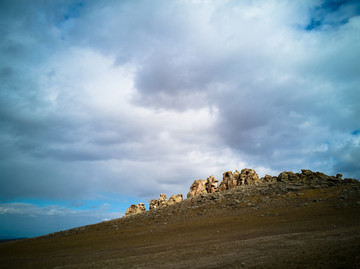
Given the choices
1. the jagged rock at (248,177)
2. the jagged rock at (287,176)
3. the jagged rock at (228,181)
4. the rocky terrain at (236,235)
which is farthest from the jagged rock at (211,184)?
the jagged rock at (287,176)

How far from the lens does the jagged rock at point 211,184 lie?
7781 cm

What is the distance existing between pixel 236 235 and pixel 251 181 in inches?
1808

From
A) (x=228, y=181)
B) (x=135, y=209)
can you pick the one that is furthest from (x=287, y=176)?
(x=135, y=209)

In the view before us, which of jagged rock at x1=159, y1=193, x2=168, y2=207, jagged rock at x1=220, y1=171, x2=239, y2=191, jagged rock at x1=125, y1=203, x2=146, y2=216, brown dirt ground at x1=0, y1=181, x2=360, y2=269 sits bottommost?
brown dirt ground at x1=0, y1=181, x2=360, y2=269

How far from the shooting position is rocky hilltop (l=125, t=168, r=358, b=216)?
51.7m

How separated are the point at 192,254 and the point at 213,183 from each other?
206 feet

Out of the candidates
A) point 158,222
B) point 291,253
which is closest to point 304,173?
point 158,222

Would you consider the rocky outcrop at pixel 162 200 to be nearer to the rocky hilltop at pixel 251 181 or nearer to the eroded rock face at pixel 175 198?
the rocky hilltop at pixel 251 181

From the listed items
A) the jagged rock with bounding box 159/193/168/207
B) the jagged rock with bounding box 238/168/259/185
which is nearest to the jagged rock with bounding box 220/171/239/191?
the jagged rock with bounding box 238/168/259/185

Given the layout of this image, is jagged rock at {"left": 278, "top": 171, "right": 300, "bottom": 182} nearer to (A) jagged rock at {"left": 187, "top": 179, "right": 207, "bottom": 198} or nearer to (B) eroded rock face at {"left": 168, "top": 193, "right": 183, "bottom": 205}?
(A) jagged rock at {"left": 187, "top": 179, "right": 207, "bottom": 198}

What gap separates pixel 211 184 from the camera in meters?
79.2

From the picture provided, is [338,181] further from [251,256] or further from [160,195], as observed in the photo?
[160,195]

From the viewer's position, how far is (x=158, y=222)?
160 ft

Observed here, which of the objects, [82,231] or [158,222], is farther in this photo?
[82,231]
